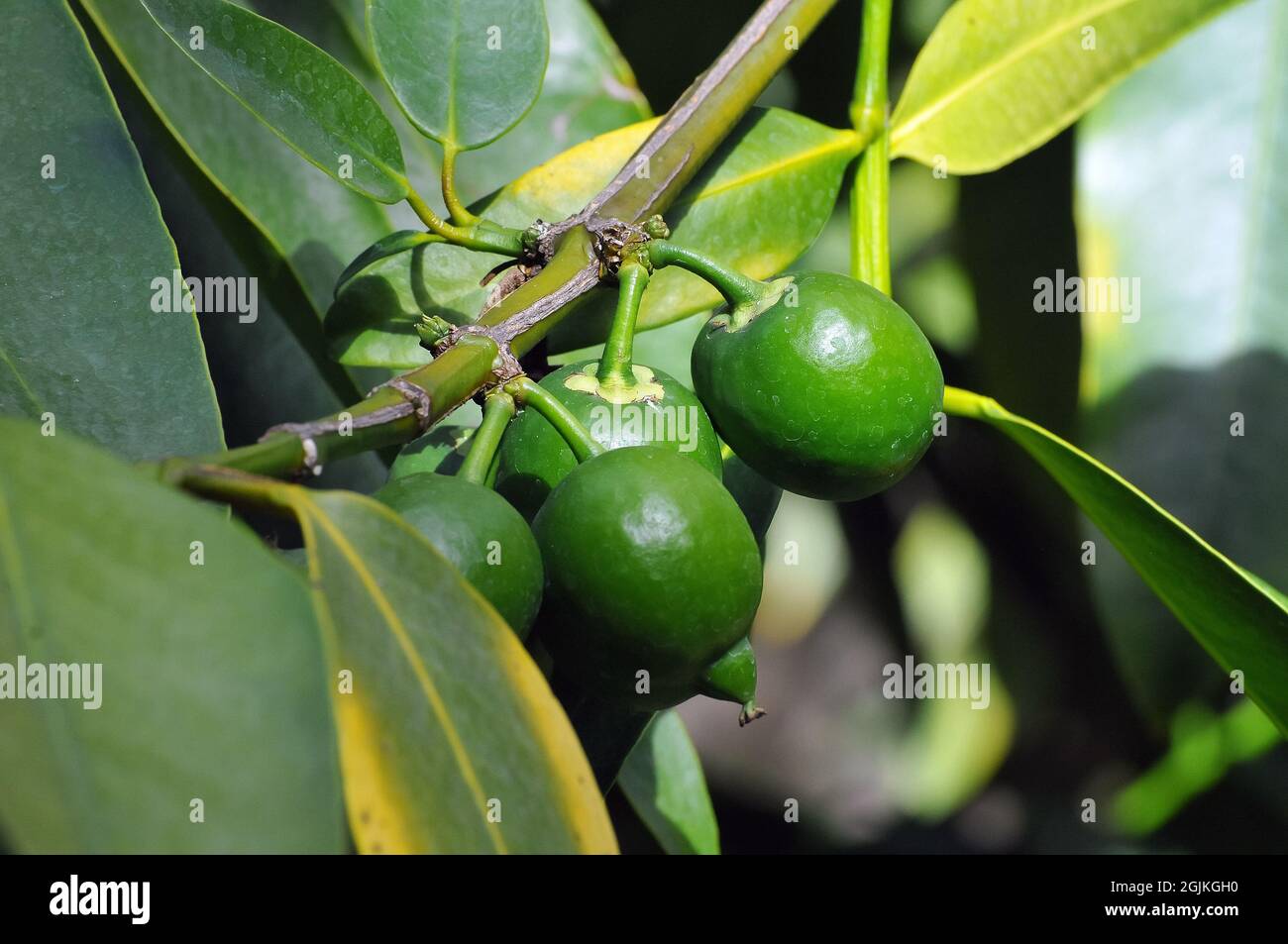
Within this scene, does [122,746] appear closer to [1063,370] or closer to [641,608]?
[641,608]

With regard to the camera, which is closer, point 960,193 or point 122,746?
point 122,746

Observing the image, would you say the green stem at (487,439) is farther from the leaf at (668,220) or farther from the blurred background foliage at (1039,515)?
the blurred background foliage at (1039,515)

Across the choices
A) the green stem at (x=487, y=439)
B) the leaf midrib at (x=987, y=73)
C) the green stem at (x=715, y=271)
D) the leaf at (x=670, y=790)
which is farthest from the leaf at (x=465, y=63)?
the leaf at (x=670, y=790)

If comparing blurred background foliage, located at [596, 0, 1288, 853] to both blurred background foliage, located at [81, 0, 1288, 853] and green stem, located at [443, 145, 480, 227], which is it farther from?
green stem, located at [443, 145, 480, 227]

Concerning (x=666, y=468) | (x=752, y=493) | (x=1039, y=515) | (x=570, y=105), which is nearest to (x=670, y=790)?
(x=752, y=493)

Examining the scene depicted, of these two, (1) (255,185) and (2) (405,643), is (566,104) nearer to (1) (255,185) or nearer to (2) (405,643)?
(1) (255,185)

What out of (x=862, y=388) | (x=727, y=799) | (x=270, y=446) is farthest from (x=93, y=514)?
(x=727, y=799)
